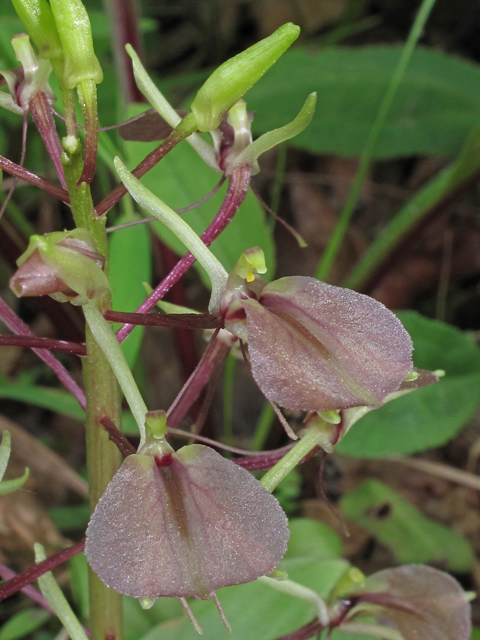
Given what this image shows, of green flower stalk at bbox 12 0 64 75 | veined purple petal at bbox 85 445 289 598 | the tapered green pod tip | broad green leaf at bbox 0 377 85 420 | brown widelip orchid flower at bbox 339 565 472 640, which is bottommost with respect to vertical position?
broad green leaf at bbox 0 377 85 420

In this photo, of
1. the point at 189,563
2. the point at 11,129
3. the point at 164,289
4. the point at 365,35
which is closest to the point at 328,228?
the point at 365,35

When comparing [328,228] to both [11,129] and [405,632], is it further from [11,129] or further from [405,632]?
[405,632]

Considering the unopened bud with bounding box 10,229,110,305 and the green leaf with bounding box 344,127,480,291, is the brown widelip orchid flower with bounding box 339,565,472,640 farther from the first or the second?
the green leaf with bounding box 344,127,480,291

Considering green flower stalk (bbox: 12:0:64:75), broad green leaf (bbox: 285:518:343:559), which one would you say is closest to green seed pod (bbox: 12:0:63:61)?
green flower stalk (bbox: 12:0:64:75)

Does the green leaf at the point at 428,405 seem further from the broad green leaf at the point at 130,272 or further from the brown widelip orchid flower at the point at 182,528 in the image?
the brown widelip orchid flower at the point at 182,528

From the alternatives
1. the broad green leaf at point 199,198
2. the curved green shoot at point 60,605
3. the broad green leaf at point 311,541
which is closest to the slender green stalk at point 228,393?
the broad green leaf at point 199,198
